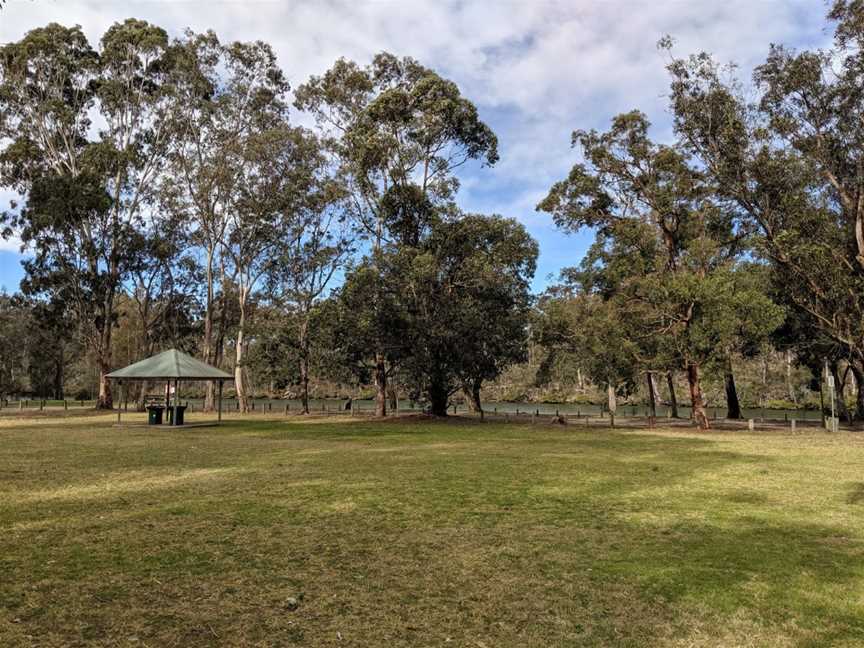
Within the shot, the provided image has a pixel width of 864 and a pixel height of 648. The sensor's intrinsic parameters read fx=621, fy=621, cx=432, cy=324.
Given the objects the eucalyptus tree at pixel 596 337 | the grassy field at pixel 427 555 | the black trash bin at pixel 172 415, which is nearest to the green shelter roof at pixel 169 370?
the black trash bin at pixel 172 415

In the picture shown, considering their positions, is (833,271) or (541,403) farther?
(541,403)

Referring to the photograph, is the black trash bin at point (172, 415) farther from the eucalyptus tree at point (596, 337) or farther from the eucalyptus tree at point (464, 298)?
the eucalyptus tree at point (596, 337)

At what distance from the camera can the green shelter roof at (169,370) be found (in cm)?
2447

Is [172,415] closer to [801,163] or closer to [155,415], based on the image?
[155,415]

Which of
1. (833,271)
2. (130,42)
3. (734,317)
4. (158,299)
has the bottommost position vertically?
(734,317)

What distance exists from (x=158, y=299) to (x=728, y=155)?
4207 centimetres

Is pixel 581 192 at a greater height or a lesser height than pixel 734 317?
greater

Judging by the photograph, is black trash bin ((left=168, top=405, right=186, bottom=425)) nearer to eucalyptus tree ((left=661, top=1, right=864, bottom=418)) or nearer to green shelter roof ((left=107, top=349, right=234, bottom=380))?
green shelter roof ((left=107, top=349, right=234, bottom=380))

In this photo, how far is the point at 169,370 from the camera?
24688 mm

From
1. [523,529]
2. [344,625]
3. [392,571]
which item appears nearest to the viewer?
[344,625]

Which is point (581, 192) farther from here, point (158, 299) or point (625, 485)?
point (158, 299)

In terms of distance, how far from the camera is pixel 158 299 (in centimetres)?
4988

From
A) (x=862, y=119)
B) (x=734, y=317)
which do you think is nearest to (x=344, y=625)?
(x=734, y=317)

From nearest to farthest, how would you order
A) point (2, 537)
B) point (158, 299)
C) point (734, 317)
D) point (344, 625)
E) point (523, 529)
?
point (344, 625) < point (2, 537) < point (523, 529) < point (734, 317) < point (158, 299)
